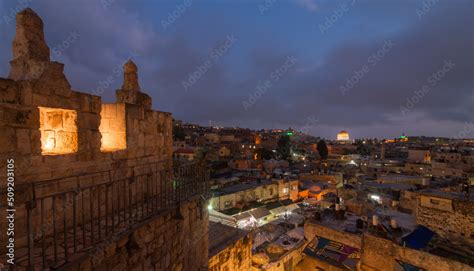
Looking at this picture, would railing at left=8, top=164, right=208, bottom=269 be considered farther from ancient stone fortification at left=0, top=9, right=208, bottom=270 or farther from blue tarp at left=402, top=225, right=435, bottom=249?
blue tarp at left=402, top=225, right=435, bottom=249

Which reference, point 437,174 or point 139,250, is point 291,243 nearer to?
point 139,250

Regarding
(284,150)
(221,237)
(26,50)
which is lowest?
(221,237)

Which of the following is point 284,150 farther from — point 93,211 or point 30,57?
Answer: point 30,57

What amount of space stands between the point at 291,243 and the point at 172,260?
1136 cm

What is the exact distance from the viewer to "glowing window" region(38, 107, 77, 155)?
407 cm

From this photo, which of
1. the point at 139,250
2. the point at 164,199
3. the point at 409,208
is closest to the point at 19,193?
the point at 139,250

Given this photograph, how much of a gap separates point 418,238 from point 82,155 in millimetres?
14271

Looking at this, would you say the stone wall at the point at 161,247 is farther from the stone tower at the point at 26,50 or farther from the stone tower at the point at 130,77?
the stone tower at the point at 130,77

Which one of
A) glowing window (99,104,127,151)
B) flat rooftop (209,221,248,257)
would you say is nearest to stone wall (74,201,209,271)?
flat rooftop (209,221,248,257)

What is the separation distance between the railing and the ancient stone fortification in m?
0.03

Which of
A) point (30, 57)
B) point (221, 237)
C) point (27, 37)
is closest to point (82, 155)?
point (30, 57)

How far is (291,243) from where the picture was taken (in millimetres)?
14680

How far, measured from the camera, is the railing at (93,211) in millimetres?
2969

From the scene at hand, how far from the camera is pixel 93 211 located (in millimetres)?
4320
